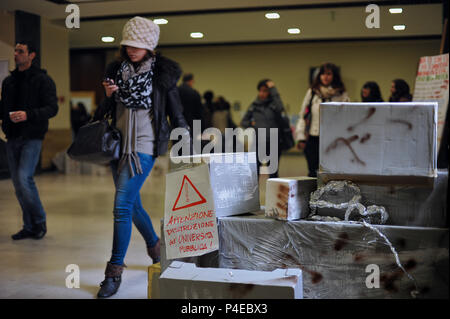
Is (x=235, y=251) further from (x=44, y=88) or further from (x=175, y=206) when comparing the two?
(x=44, y=88)

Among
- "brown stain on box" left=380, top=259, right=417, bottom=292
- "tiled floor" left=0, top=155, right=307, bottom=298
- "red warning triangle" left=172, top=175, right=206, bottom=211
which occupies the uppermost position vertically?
"red warning triangle" left=172, top=175, right=206, bottom=211

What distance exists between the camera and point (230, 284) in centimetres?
172

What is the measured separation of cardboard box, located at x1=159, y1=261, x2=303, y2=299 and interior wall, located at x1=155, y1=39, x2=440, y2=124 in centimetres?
1046

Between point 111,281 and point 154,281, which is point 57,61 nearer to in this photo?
point 111,281

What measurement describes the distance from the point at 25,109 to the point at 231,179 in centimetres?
223

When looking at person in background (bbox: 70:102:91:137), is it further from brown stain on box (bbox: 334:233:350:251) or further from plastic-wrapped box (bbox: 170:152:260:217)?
Result: brown stain on box (bbox: 334:233:350:251)

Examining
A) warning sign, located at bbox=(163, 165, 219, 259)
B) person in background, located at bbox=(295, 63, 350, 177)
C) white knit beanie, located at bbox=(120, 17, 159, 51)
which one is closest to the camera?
warning sign, located at bbox=(163, 165, 219, 259)

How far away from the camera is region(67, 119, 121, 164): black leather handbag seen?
102 inches

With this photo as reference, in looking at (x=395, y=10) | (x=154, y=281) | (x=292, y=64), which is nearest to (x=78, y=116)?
(x=292, y=64)

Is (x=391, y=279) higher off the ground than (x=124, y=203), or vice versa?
(x=124, y=203)

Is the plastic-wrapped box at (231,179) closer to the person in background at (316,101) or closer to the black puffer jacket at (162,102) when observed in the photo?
the black puffer jacket at (162,102)

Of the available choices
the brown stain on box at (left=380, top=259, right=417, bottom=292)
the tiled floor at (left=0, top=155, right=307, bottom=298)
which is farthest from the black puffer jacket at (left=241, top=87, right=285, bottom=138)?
the brown stain on box at (left=380, top=259, right=417, bottom=292)

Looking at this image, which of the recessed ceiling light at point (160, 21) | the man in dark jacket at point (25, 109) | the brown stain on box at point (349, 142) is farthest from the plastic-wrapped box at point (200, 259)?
the recessed ceiling light at point (160, 21)

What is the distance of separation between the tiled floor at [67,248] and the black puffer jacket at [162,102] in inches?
32.0
